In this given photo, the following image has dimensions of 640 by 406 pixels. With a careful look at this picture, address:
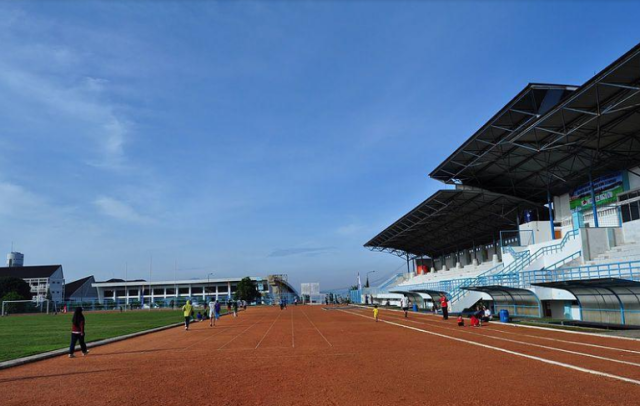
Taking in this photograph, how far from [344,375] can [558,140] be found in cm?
2706

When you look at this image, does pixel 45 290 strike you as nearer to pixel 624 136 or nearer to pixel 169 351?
pixel 169 351

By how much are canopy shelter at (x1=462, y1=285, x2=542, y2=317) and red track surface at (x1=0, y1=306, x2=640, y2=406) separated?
1239cm

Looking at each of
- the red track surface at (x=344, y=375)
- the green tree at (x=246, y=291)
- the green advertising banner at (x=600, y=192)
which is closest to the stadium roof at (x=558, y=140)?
the green advertising banner at (x=600, y=192)

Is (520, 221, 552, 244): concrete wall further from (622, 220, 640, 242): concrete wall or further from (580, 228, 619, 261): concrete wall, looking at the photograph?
(622, 220, 640, 242): concrete wall

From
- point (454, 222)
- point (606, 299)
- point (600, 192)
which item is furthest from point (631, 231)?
point (454, 222)

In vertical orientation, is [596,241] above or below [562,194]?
below

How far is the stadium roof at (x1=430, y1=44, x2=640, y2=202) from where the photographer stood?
24.8 meters

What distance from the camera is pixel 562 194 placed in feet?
141

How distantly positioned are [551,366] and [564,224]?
33690mm

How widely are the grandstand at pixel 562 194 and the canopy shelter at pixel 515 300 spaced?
0.07m

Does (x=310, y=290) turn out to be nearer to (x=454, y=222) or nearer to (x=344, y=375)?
(x=454, y=222)

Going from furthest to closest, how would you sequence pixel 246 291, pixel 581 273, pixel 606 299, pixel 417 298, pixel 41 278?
pixel 41 278, pixel 246 291, pixel 417 298, pixel 581 273, pixel 606 299

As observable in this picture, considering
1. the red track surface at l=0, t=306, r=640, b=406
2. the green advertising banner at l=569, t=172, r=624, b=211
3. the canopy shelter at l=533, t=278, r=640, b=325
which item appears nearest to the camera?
the red track surface at l=0, t=306, r=640, b=406

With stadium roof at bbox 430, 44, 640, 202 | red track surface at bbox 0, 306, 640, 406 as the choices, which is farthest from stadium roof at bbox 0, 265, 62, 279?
red track surface at bbox 0, 306, 640, 406
